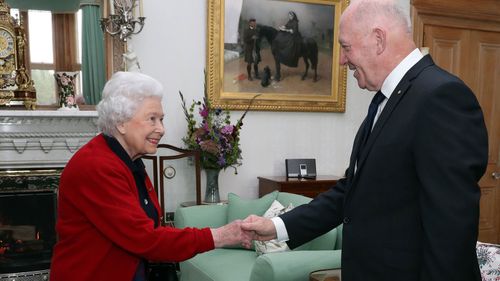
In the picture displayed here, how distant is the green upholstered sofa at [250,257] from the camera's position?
229cm

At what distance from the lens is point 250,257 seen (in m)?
3.24

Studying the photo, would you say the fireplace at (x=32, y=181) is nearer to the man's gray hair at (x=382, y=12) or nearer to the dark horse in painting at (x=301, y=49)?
the dark horse in painting at (x=301, y=49)

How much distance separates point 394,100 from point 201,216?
7.97 ft

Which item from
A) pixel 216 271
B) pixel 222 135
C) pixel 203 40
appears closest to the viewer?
pixel 216 271

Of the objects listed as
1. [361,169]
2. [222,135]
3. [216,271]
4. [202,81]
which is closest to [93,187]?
[361,169]

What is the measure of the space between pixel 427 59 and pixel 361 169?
408 mm

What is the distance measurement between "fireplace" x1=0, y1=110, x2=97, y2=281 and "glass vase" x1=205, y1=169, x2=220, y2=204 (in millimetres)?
1123

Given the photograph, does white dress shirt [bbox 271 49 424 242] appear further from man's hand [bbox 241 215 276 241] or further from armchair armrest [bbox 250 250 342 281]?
armchair armrest [bbox 250 250 342 281]

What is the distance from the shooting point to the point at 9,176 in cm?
367

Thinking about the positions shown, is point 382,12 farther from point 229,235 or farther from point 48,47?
point 48,47

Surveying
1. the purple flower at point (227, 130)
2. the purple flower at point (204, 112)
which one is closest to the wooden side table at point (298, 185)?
the purple flower at point (227, 130)

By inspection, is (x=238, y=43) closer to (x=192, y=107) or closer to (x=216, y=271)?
(x=192, y=107)

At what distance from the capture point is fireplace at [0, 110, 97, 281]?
3.66 m

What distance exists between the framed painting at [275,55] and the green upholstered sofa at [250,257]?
1.21m
